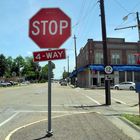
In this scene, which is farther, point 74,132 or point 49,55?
point 74,132

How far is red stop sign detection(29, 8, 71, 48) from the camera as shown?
955 centimetres

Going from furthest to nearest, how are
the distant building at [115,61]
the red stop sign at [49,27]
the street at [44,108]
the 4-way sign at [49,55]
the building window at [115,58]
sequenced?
the building window at [115,58] → the distant building at [115,61] → the street at [44,108] → the 4-way sign at [49,55] → the red stop sign at [49,27]

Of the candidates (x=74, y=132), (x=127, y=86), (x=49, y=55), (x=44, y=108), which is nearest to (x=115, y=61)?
(x=127, y=86)

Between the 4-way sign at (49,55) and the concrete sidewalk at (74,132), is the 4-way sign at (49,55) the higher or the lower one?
the higher one

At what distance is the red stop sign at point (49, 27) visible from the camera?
9.55 m

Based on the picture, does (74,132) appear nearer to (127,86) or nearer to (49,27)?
(49,27)

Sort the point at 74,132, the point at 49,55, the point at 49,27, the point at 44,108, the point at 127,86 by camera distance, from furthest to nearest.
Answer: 1. the point at 127,86
2. the point at 44,108
3. the point at 74,132
4. the point at 49,55
5. the point at 49,27

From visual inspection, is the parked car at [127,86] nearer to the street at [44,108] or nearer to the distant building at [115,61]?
the distant building at [115,61]

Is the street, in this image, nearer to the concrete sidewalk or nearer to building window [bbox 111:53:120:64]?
the concrete sidewalk

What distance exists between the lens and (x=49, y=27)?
9.56 m

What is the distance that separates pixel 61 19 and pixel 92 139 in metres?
3.19

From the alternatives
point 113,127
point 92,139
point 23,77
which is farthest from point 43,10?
point 23,77

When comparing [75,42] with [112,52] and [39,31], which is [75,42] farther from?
[39,31]

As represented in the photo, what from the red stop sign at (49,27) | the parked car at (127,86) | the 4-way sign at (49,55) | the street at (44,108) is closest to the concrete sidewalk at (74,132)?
the street at (44,108)
